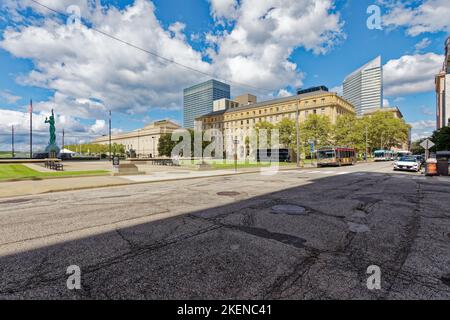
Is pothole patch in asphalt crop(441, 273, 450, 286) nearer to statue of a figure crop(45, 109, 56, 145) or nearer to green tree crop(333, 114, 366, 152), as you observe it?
statue of a figure crop(45, 109, 56, 145)

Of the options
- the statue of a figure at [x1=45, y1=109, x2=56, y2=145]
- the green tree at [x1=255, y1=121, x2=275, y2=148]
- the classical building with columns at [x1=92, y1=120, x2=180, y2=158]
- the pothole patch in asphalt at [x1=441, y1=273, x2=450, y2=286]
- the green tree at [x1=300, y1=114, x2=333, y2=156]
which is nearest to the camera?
the pothole patch in asphalt at [x1=441, y1=273, x2=450, y2=286]

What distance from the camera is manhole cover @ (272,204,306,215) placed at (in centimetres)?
645

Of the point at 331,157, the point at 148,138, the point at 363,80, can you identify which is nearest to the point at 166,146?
the point at 148,138

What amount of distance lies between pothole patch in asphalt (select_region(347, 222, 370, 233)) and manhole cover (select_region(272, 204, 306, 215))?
4.48 feet

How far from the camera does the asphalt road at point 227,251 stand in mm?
2727

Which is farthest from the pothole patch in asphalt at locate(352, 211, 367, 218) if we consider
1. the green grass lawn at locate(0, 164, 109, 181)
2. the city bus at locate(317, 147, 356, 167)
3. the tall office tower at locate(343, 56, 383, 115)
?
the tall office tower at locate(343, 56, 383, 115)

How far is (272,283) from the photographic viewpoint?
9.31 feet

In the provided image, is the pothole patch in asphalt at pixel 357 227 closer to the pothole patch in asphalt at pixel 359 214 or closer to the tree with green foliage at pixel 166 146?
the pothole patch in asphalt at pixel 359 214

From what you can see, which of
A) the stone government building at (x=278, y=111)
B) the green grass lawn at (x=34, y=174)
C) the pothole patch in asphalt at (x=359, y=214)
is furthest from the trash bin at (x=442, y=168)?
the stone government building at (x=278, y=111)

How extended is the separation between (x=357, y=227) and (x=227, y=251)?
11.0 ft

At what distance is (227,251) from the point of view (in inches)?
150

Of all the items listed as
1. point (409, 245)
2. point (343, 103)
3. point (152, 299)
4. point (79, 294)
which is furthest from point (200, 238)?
point (343, 103)

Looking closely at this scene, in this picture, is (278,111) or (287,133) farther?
(278,111)

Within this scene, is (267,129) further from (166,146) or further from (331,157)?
(331,157)
